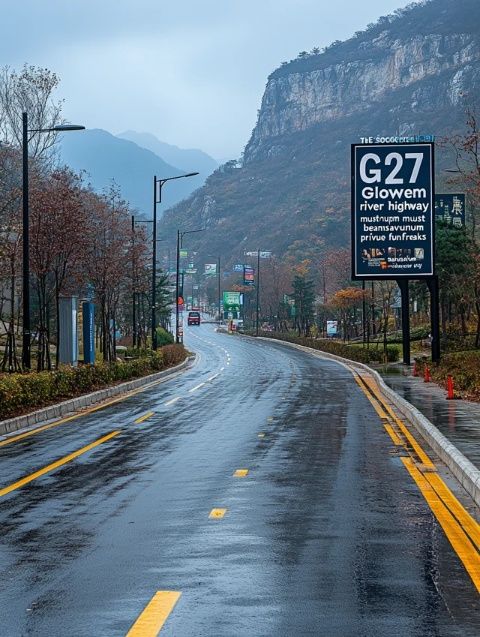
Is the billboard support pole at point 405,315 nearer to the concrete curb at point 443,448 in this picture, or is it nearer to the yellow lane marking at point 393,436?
the concrete curb at point 443,448

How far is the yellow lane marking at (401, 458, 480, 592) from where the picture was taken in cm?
877

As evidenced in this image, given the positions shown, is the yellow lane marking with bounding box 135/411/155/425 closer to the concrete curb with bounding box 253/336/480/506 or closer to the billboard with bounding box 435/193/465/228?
the concrete curb with bounding box 253/336/480/506

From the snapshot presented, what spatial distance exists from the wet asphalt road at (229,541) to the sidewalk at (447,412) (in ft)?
4.01

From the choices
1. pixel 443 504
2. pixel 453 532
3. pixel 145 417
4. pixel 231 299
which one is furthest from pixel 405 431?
pixel 231 299

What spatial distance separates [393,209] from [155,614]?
36.3 m

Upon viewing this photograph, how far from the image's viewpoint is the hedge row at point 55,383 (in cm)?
2395

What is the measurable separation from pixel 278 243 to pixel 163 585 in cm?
17423

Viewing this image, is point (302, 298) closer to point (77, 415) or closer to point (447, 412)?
point (77, 415)

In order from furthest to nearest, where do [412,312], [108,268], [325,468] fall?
[412,312] < [108,268] < [325,468]

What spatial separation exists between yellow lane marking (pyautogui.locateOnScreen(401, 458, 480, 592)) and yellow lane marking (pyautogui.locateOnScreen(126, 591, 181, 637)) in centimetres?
235

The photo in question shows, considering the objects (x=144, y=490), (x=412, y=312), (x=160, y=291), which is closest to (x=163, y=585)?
(x=144, y=490)

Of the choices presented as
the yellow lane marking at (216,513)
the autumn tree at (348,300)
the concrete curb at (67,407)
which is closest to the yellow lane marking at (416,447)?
the yellow lane marking at (216,513)

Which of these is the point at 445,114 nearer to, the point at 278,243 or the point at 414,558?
the point at 278,243

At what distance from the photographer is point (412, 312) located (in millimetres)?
104000
